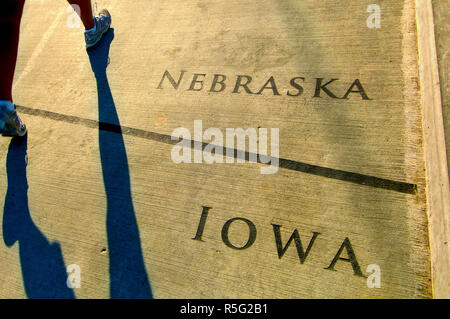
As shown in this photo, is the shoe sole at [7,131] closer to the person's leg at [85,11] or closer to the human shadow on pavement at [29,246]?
the human shadow on pavement at [29,246]

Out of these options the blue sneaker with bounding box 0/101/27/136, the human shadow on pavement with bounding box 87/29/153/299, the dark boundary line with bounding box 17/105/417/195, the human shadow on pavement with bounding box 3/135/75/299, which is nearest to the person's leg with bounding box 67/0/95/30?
the human shadow on pavement with bounding box 87/29/153/299

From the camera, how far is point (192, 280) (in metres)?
1.94

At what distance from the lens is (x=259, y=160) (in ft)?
7.70

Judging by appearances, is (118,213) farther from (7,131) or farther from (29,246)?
(7,131)

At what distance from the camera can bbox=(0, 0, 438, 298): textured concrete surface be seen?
75.8 inches

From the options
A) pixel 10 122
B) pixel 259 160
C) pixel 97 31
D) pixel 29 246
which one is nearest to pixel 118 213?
pixel 29 246

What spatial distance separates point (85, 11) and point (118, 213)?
198 cm

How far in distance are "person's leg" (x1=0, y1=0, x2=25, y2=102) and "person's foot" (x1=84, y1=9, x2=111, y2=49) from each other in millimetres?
938

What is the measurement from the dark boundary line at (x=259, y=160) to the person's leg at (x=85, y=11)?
944mm

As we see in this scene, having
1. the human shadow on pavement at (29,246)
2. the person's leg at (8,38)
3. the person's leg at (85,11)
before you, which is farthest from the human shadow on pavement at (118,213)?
the person's leg at (8,38)

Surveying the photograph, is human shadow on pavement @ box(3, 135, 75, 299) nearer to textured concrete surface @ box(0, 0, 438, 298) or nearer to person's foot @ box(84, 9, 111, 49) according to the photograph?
textured concrete surface @ box(0, 0, 438, 298)

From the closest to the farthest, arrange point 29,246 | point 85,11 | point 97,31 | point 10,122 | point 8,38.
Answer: point 29,246 < point 8,38 < point 10,122 < point 85,11 < point 97,31

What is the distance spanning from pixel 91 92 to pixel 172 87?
0.73 meters
